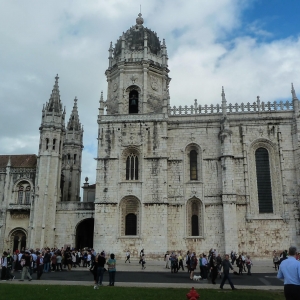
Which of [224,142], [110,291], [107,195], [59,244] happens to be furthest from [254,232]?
[110,291]

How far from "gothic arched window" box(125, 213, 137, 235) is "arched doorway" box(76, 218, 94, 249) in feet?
20.5

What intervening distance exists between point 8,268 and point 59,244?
1611cm

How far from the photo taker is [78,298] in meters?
11.8

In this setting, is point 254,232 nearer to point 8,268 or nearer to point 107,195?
point 107,195

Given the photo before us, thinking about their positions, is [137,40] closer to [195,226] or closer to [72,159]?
[72,159]

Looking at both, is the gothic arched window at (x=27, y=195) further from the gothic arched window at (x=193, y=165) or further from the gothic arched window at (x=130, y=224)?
the gothic arched window at (x=193, y=165)

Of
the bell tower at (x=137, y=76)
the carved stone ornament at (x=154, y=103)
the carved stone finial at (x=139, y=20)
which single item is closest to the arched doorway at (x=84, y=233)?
the bell tower at (x=137, y=76)

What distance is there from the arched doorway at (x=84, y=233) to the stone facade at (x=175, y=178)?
1.14 meters

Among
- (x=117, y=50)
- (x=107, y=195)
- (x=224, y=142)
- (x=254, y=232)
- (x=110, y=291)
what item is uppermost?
(x=117, y=50)

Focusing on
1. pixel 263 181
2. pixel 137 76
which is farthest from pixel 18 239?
pixel 263 181

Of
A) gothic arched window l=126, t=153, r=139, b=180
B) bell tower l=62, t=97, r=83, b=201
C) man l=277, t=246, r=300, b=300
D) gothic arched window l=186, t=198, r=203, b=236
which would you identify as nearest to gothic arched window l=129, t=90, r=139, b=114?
gothic arched window l=126, t=153, r=139, b=180

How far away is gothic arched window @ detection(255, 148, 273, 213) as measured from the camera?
3256 cm

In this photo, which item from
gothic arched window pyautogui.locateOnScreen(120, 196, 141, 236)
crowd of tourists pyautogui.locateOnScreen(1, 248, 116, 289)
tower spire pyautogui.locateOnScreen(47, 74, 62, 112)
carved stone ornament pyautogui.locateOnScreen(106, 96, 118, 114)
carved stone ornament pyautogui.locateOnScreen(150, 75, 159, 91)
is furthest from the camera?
tower spire pyautogui.locateOnScreen(47, 74, 62, 112)

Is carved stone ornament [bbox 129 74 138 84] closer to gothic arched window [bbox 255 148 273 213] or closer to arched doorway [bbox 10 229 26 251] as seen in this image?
gothic arched window [bbox 255 148 273 213]
